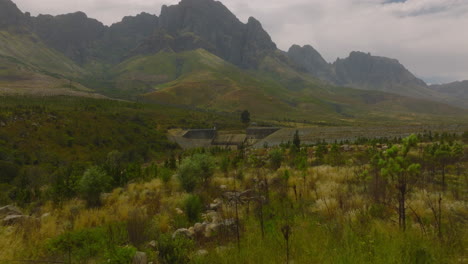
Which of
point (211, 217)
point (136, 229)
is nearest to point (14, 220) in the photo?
point (136, 229)

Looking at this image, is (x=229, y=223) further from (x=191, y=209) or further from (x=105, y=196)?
(x=105, y=196)

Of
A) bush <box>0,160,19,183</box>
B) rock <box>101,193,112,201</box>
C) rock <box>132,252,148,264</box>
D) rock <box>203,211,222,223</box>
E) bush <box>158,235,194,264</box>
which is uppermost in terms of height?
bush <box>158,235,194,264</box>

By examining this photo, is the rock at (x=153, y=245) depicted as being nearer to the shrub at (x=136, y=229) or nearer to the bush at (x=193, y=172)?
the shrub at (x=136, y=229)

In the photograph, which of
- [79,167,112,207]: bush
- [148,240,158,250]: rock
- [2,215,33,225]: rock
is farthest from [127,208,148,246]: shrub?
[79,167,112,207]: bush

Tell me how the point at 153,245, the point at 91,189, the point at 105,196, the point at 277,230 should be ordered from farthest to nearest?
the point at 105,196 → the point at 91,189 → the point at 153,245 → the point at 277,230

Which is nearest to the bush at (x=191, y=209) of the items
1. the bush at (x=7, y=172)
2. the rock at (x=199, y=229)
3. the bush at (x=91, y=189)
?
the rock at (x=199, y=229)

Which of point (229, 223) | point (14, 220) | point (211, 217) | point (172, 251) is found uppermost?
point (172, 251)

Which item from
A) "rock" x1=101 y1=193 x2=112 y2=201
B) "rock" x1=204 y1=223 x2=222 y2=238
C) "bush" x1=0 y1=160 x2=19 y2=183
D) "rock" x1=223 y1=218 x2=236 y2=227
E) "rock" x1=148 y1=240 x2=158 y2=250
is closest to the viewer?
"rock" x1=148 y1=240 x2=158 y2=250

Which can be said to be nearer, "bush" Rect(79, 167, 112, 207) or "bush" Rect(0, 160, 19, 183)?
"bush" Rect(79, 167, 112, 207)

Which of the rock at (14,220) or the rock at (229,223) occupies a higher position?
the rock at (229,223)

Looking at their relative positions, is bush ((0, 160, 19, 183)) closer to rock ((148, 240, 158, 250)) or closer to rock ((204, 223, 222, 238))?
rock ((148, 240, 158, 250))

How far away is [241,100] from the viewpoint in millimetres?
160875

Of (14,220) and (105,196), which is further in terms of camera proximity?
(105,196)

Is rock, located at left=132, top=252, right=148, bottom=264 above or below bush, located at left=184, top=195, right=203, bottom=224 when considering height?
above
